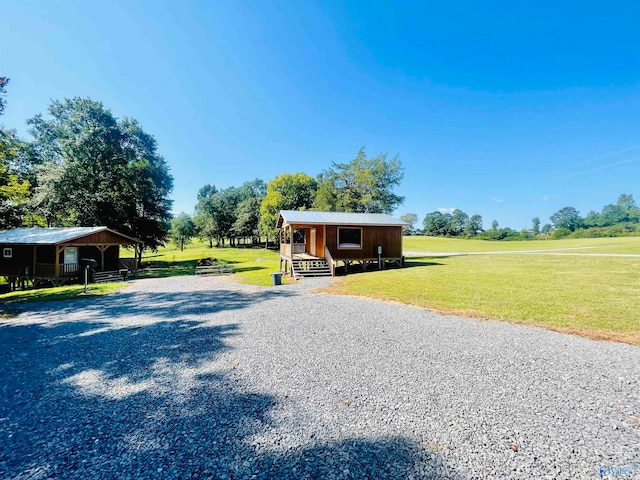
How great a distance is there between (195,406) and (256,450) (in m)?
1.27

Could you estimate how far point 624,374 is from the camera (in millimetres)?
4227

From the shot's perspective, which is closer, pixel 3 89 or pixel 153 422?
pixel 153 422

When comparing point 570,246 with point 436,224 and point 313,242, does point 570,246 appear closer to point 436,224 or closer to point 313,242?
point 313,242

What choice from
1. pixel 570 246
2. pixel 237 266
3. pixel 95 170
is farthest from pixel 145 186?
pixel 570 246

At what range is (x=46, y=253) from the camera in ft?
56.1

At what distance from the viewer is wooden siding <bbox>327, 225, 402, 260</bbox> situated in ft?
57.6

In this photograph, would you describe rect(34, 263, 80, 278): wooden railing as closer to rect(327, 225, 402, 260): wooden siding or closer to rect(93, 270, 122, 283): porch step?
rect(93, 270, 122, 283): porch step

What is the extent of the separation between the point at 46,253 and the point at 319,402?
71.5 feet

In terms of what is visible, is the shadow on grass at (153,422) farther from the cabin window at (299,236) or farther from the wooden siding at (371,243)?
the cabin window at (299,236)

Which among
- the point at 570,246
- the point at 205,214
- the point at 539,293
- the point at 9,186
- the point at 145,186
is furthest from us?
the point at 205,214

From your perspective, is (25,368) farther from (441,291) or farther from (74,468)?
(441,291)

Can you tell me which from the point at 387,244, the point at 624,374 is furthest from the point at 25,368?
the point at 387,244

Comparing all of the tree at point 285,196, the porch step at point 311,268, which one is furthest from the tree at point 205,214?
the porch step at point 311,268

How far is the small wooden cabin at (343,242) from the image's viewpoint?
16.7 meters
